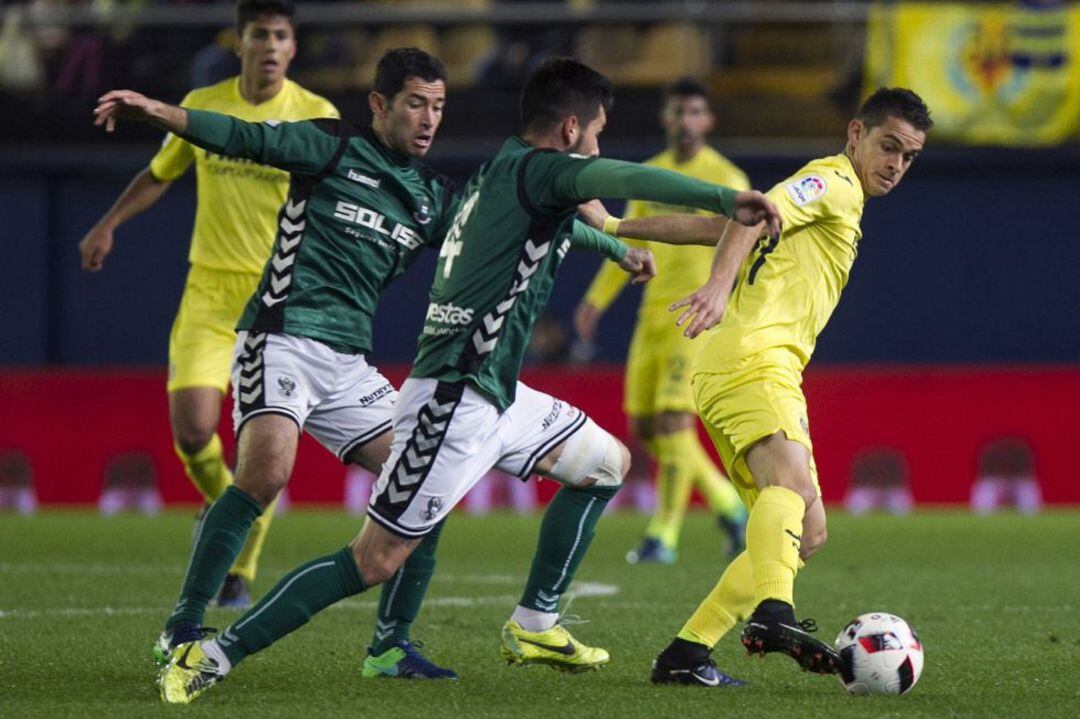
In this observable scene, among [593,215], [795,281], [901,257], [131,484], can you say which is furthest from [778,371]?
[901,257]

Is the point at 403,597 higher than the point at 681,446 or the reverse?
the reverse

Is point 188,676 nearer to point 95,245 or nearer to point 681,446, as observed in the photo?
point 95,245

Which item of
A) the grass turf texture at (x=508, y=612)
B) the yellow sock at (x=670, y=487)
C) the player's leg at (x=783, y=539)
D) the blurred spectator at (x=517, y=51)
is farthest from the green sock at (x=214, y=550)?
the blurred spectator at (x=517, y=51)

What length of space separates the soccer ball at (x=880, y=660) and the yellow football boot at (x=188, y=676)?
6.36ft

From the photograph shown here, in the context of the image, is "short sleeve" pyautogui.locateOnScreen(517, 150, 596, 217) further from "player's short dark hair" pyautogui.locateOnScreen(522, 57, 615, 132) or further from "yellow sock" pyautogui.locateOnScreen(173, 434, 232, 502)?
"yellow sock" pyautogui.locateOnScreen(173, 434, 232, 502)

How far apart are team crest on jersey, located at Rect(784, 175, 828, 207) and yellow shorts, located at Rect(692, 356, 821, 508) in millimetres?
539

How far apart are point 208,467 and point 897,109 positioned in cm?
355

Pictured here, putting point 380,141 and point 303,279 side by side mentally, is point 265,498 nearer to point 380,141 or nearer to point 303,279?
point 303,279

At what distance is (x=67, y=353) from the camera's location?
1811 cm

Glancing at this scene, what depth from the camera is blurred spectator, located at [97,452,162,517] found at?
14.6 meters

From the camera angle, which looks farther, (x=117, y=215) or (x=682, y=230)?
(x=117, y=215)

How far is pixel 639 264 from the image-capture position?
6383 millimetres

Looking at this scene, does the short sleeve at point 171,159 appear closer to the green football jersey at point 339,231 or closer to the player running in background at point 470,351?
the green football jersey at point 339,231

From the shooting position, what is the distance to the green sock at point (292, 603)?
18.1ft
